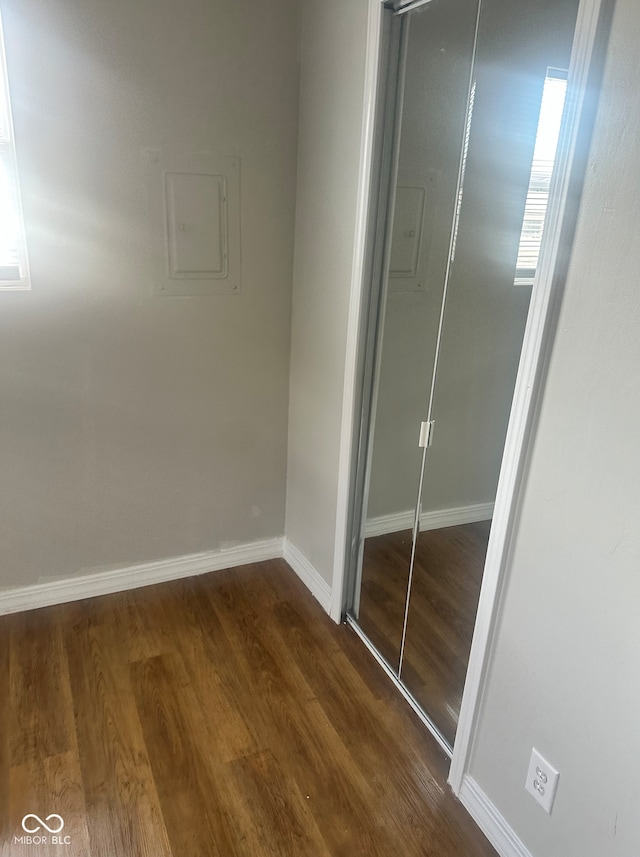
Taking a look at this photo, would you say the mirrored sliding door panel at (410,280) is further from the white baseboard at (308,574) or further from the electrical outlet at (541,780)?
the electrical outlet at (541,780)

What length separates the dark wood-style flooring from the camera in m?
1.56

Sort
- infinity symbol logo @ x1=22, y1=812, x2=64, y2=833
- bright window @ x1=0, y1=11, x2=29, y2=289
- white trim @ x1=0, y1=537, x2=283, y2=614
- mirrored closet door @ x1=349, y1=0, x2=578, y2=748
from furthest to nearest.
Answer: white trim @ x1=0, y1=537, x2=283, y2=614 < bright window @ x1=0, y1=11, x2=29, y2=289 < infinity symbol logo @ x1=22, y1=812, x2=64, y2=833 < mirrored closet door @ x1=349, y1=0, x2=578, y2=748

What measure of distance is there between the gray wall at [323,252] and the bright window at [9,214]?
3.18ft

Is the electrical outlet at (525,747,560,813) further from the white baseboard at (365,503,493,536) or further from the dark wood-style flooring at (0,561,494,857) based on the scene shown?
the white baseboard at (365,503,493,536)

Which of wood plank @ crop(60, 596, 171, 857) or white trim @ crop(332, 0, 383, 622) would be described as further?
white trim @ crop(332, 0, 383, 622)

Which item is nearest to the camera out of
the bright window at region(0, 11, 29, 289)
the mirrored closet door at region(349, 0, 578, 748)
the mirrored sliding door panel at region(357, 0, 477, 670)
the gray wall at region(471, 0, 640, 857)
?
the gray wall at region(471, 0, 640, 857)

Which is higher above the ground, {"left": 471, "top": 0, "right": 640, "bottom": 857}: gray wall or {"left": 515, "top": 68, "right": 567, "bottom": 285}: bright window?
{"left": 515, "top": 68, "right": 567, "bottom": 285}: bright window

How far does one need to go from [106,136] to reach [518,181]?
1.35 m

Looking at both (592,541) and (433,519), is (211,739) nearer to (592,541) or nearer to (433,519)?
(433,519)

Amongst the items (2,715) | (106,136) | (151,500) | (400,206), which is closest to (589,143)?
(400,206)

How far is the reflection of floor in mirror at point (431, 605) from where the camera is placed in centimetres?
171

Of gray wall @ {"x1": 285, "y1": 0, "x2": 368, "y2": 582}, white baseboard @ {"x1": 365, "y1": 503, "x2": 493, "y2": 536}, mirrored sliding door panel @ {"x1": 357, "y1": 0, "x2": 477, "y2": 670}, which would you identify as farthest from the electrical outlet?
gray wall @ {"x1": 285, "y1": 0, "x2": 368, "y2": 582}

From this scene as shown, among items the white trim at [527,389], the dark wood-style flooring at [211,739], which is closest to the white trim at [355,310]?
the dark wood-style flooring at [211,739]

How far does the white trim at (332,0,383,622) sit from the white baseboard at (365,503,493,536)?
13 cm
